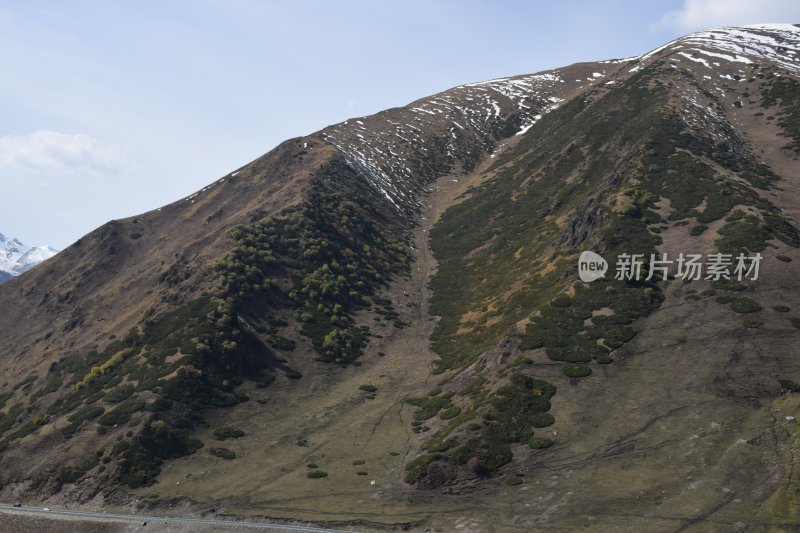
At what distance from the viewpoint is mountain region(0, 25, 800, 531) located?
3425cm

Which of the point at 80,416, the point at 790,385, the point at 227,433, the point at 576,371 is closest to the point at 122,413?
the point at 80,416

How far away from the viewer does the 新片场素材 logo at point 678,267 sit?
51.8 m

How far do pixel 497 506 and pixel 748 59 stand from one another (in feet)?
478

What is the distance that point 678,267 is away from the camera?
55.8m

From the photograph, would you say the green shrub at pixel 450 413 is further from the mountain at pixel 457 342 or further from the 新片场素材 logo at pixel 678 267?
the 新片场素材 logo at pixel 678 267

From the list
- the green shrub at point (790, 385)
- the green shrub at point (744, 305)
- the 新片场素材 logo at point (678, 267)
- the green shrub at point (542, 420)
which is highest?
the 新片场素材 logo at point (678, 267)

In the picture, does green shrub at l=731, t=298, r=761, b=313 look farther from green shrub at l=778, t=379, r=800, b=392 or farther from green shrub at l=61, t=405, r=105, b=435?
green shrub at l=61, t=405, r=105, b=435

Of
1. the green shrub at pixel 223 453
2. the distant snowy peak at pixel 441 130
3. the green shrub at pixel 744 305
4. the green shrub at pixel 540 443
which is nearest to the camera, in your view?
the green shrub at pixel 540 443

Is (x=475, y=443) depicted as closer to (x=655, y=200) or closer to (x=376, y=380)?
(x=376, y=380)

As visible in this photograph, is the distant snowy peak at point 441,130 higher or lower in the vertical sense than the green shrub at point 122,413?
higher

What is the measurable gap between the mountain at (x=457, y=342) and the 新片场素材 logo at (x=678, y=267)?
11.5 inches

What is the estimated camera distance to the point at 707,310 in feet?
157

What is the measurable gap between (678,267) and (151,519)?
56136mm

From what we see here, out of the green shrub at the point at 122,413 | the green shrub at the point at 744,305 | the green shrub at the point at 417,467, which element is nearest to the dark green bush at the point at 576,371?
the green shrub at the point at 417,467
